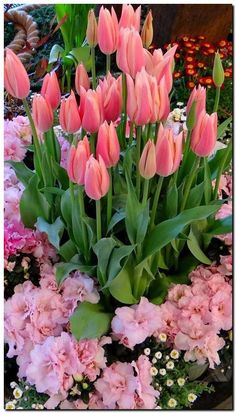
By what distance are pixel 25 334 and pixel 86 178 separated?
0.36 metres

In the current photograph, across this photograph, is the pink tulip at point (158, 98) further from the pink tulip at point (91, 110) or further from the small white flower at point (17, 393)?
the small white flower at point (17, 393)

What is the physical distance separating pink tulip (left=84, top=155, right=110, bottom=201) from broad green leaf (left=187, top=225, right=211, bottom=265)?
0.26m

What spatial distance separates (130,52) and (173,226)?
0.25 meters

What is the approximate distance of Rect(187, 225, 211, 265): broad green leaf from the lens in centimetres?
91

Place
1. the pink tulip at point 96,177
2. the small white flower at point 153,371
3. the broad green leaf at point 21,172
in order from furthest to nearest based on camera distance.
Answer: the broad green leaf at point 21,172, the small white flower at point 153,371, the pink tulip at point 96,177

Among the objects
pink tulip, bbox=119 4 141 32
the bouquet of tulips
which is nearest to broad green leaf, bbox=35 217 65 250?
the bouquet of tulips

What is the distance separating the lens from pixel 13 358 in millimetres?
985

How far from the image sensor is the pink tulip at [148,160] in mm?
679

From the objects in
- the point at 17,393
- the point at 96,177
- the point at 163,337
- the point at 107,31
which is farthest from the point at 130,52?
the point at 17,393

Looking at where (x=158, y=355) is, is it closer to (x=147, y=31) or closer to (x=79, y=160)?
(x=79, y=160)

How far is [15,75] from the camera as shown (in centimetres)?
72

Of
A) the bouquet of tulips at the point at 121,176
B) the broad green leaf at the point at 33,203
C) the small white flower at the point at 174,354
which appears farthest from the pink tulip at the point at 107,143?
the small white flower at the point at 174,354

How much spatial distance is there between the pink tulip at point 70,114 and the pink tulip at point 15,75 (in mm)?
60

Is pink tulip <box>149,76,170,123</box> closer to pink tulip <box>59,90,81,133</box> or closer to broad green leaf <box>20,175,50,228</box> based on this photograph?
pink tulip <box>59,90,81,133</box>
